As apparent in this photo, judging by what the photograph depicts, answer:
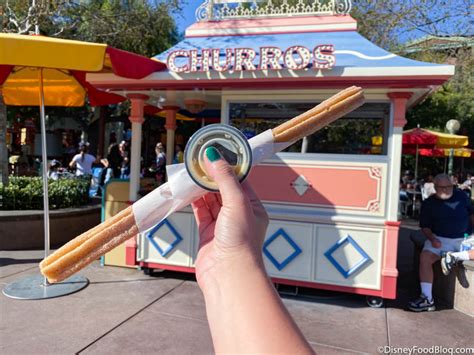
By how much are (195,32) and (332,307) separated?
423 cm

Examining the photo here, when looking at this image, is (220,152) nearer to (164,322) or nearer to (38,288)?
(164,322)

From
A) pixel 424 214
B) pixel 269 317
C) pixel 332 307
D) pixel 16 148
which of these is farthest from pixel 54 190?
pixel 16 148

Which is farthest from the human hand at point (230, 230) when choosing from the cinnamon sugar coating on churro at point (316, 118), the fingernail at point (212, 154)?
the cinnamon sugar coating on churro at point (316, 118)

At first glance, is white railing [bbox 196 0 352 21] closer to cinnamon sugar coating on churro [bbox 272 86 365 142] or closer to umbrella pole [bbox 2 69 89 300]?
umbrella pole [bbox 2 69 89 300]

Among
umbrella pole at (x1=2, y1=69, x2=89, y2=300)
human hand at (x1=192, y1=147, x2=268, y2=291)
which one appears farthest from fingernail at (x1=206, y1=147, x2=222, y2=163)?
umbrella pole at (x1=2, y1=69, x2=89, y2=300)

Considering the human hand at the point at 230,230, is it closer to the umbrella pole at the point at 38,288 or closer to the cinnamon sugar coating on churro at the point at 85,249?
the cinnamon sugar coating on churro at the point at 85,249

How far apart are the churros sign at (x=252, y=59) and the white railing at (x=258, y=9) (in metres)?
1.25

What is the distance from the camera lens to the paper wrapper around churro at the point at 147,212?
50.3 inches

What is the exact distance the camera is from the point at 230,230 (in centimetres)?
114

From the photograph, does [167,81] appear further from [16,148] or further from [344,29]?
[16,148]

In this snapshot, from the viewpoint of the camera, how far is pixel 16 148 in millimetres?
21016

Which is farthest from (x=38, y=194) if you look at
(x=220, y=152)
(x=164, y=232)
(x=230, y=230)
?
(x=230, y=230)

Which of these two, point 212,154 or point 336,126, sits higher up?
point 336,126

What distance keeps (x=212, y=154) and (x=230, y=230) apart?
29 cm
